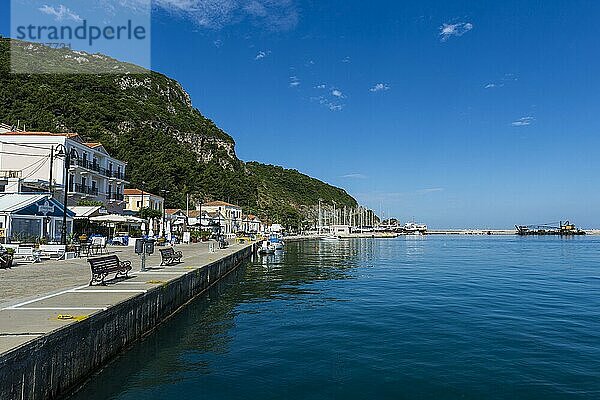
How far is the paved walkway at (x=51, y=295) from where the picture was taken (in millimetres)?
8633

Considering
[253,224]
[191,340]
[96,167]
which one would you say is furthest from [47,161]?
[253,224]

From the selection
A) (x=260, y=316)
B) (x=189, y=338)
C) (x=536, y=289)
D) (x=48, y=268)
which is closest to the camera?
(x=189, y=338)

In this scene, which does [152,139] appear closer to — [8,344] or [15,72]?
[15,72]

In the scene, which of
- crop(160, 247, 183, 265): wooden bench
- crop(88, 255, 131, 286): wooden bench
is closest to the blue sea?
crop(88, 255, 131, 286): wooden bench

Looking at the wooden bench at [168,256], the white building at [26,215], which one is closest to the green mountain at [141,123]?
the white building at [26,215]

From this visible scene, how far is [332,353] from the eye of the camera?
509 inches

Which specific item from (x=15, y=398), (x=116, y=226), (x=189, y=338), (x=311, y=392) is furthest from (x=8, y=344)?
(x=116, y=226)

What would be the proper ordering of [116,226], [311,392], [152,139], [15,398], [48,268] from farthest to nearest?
[152,139]
[116,226]
[48,268]
[311,392]
[15,398]

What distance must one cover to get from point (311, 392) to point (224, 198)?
112992 mm

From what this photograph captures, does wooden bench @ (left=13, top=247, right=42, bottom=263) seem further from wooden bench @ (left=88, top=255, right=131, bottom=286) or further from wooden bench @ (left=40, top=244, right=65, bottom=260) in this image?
wooden bench @ (left=88, top=255, right=131, bottom=286)

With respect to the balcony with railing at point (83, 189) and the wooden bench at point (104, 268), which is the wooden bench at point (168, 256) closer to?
the wooden bench at point (104, 268)

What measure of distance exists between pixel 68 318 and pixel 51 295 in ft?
12.7

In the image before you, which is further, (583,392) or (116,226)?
(116,226)

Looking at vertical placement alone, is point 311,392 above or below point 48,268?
below
